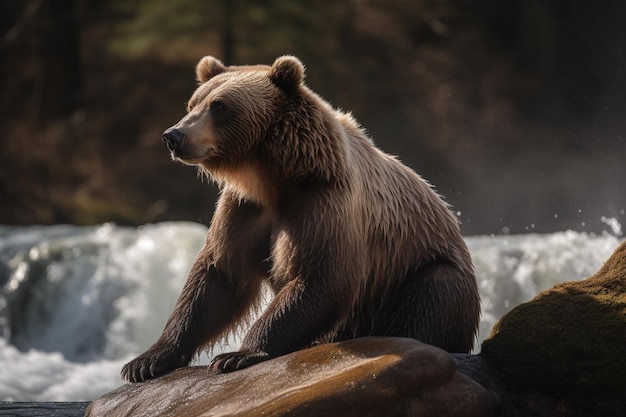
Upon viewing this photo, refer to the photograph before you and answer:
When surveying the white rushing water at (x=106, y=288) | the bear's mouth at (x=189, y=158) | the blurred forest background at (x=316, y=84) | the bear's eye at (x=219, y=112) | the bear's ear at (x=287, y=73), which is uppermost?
the blurred forest background at (x=316, y=84)

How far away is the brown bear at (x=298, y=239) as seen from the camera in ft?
16.5

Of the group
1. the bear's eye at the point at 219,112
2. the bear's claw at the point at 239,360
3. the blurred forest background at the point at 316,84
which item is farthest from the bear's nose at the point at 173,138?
the blurred forest background at the point at 316,84

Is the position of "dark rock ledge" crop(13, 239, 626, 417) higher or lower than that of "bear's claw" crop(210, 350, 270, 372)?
lower

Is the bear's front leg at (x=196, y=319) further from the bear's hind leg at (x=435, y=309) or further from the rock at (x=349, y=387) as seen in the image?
the bear's hind leg at (x=435, y=309)

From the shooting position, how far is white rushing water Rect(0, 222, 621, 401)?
10.6 meters

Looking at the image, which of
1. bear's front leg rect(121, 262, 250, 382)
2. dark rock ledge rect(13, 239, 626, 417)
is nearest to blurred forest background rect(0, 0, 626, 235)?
bear's front leg rect(121, 262, 250, 382)

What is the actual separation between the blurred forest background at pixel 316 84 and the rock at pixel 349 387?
11.1 m

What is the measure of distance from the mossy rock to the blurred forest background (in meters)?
10.6

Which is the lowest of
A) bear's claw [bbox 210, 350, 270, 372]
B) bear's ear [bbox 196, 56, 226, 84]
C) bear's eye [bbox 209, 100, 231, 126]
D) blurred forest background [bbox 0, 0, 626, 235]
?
bear's claw [bbox 210, 350, 270, 372]

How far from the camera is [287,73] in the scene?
17.7 feet

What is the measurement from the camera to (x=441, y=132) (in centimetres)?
1744

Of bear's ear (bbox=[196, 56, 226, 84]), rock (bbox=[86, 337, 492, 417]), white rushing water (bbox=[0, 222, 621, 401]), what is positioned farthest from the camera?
white rushing water (bbox=[0, 222, 621, 401])

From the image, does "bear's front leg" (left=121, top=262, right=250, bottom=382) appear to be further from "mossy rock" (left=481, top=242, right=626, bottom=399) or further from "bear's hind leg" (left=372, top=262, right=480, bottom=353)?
"mossy rock" (left=481, top=242, right=626, bottom=399)

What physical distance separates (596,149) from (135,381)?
1139cm
